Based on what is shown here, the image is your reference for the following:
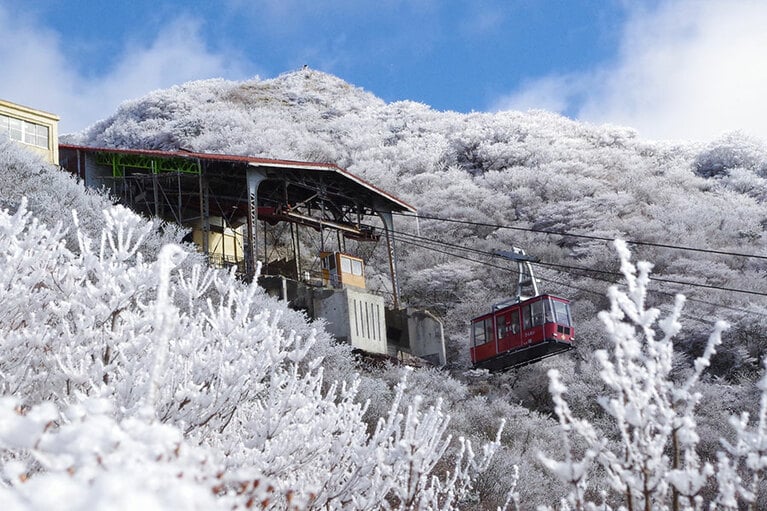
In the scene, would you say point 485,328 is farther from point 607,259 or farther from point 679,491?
point 679,491

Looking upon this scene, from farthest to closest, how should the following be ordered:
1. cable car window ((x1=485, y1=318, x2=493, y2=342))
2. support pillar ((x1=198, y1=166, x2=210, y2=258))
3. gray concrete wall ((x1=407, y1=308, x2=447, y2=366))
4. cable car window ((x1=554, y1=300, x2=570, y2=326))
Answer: gray concrete wall ((x1=407, y1=308, x2=447, y2=366)) < support pillar ((x1=198, y1=166, x2=210, y2=258)) < cable car window ((x1=485, y1=318, x2=493, y2=342)) < cable car window ((x1=554, y1=300, x2=570, y2=326))

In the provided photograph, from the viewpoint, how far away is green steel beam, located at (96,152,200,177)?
25391 mm

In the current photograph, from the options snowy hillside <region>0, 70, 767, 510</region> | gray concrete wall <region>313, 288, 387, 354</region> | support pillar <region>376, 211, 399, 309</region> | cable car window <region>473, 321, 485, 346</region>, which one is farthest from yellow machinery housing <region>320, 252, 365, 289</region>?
cable car window <region>473, 321, 485, 346</region>

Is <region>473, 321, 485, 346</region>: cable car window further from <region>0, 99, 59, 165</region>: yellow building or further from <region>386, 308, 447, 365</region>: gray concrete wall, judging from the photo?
<region>0, 99, 59, 165</region>: yellow building

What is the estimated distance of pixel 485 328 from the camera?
2339cm

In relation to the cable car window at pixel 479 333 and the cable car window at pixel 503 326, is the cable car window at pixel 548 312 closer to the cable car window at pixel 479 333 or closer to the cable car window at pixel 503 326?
the cable car window at pixel 503 326

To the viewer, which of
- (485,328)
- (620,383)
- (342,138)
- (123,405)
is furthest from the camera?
(342,138)

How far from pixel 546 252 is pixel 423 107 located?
123ft

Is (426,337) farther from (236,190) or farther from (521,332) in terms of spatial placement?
(236,190)

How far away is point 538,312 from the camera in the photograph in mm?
21938

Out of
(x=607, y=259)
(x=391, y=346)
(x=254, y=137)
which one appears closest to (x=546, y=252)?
(x=607, y=259)

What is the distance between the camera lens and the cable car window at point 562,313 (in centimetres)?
2194

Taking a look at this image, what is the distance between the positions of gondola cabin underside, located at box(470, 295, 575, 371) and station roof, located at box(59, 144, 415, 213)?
688cm

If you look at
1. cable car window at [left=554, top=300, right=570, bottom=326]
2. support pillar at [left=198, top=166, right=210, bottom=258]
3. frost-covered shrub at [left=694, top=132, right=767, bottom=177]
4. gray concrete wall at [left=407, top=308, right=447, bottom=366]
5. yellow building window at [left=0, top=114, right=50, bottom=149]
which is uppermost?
frost-covered shrub at [left=694, top=132, right=767, bottom=177]
